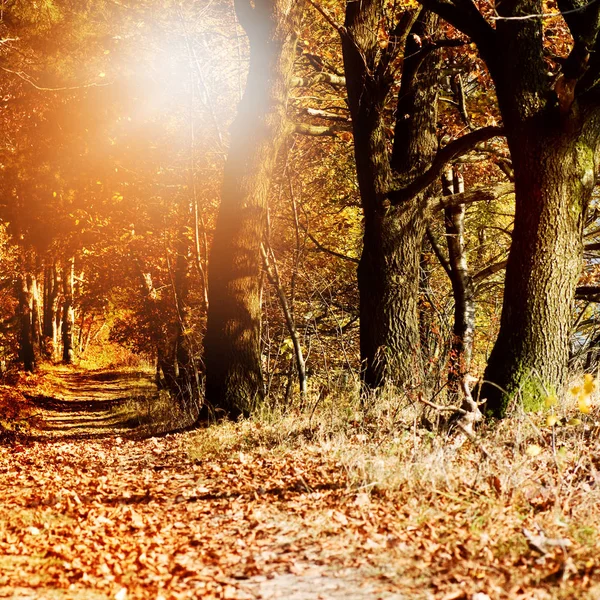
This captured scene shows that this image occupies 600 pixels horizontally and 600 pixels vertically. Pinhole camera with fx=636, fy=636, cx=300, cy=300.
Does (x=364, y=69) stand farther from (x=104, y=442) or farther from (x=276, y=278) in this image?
(x=104, y=442)

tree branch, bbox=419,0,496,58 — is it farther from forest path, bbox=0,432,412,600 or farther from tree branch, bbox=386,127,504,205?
forest path, bbox=0,432,412,600

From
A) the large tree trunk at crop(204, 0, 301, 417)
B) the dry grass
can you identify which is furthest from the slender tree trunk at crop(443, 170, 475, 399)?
the dry grass

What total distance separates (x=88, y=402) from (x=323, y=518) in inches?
643

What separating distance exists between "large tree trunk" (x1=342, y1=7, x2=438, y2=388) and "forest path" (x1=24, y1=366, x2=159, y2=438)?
16.6 feet

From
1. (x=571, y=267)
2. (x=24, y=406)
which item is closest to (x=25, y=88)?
(x=24, y=406)

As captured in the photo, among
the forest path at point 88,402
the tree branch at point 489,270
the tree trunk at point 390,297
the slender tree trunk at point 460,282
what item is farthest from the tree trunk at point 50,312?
the tree trunk at point 390,297

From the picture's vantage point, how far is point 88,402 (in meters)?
19.3

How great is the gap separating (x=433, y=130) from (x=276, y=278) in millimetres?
3180

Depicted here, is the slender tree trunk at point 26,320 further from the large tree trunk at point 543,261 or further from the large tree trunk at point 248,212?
the large tree trunk at point 543,261

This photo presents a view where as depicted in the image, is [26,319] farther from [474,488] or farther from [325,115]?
[474,488]

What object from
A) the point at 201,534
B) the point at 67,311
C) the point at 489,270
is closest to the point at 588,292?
the point at 489,270

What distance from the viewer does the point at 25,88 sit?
1299 centimetres

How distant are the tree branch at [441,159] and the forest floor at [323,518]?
10.4 ft

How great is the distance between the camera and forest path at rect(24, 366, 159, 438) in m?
13.5
